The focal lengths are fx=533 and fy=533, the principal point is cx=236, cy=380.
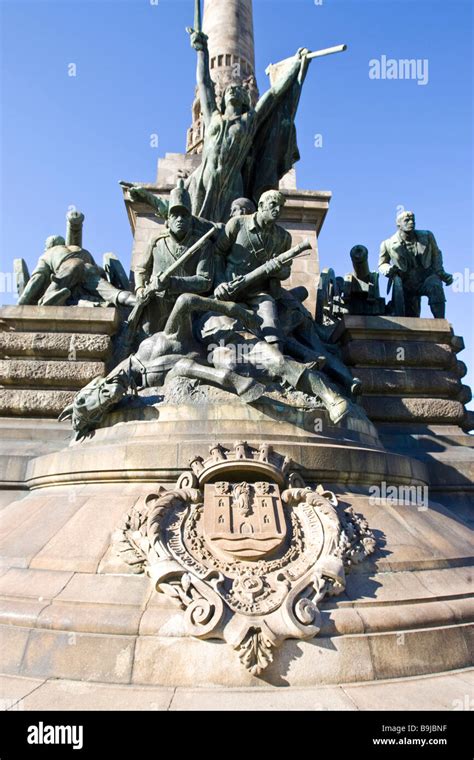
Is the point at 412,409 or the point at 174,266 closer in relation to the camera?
the point at 174,266

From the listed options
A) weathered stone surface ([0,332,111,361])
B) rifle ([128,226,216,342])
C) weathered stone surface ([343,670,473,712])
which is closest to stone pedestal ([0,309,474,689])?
weathered stone surface ([343,670,473,712])

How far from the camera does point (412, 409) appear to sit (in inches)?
426

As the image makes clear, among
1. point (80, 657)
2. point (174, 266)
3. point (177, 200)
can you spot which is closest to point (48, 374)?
point (174, 266)

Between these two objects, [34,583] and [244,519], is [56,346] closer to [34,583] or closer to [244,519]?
[34,583]

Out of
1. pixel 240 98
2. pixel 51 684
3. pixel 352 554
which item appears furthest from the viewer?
pixel 240 98

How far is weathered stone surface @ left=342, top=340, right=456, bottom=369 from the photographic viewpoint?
11.1 m

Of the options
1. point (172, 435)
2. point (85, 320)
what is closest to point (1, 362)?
point (85, 320)

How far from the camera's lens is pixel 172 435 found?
6.59 m

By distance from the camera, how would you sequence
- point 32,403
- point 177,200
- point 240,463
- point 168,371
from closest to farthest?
point 240,463 → point 168,371 → point 177,200 → point 32,403

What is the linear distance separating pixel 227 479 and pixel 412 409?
6225 millimetres

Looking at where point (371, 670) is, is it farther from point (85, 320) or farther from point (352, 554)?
point (85, 320)

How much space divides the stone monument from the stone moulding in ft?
0.06

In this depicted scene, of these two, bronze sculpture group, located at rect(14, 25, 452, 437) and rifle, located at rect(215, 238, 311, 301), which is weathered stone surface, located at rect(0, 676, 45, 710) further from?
rifle, located at rect(215, 238, 311, 301)
